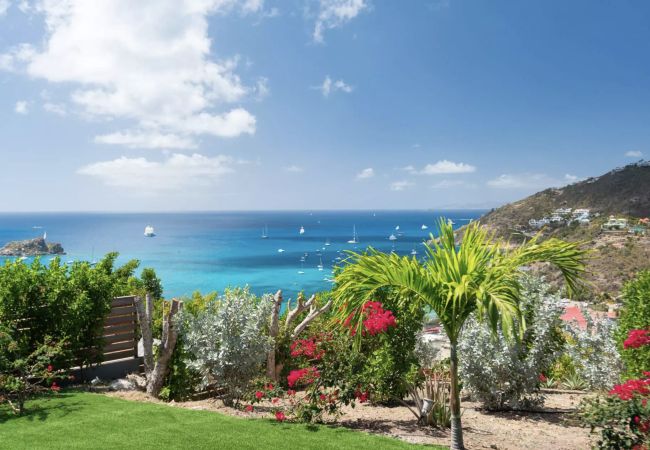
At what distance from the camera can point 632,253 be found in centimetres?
4875

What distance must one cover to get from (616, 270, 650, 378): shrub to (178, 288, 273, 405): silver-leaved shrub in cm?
638

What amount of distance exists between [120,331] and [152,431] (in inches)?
172

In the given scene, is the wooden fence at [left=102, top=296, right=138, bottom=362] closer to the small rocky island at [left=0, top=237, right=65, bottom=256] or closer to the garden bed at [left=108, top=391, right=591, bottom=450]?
the garden bed at [left=108, top=391, right=591, bottom=450]

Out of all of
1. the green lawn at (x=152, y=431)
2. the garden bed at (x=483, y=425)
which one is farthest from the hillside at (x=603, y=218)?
the green lawn at (x=152, y=431)

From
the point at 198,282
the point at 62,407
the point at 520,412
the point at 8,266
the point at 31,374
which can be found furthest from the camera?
the point at 198,282

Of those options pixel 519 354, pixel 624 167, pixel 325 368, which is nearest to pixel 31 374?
Answer: pixel 325 368

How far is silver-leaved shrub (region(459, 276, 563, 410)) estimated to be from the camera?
751 cm

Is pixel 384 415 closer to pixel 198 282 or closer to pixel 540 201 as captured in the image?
pixel 198 282

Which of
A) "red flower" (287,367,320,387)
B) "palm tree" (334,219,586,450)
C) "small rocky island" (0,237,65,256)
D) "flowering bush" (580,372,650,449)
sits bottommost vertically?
"small rocky island" (0,237,65,256)

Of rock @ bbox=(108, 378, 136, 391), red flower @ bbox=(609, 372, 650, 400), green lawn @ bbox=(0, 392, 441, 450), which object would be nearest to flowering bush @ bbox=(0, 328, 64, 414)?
green lawn @ bbox=(0, 392, 441, 450)

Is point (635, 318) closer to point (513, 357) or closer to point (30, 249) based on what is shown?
point (513, 357)

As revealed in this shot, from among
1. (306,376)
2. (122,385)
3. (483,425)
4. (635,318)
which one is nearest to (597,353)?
(635,318)

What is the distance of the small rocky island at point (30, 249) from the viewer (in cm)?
10112

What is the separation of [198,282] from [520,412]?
6156 centimetres
